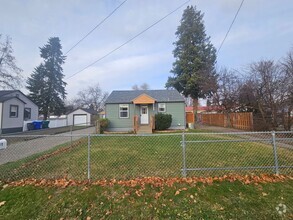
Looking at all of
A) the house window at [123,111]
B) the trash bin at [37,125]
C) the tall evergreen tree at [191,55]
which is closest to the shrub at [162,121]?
the house window at [123,111]

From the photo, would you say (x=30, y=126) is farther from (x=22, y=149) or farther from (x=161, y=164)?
(x=161, y=164)

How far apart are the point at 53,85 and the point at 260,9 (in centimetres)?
3469

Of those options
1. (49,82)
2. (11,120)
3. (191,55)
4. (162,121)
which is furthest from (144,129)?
(49,82)

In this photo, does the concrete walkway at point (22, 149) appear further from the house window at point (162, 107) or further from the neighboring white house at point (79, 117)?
the neighboring white house at point (79, 117)

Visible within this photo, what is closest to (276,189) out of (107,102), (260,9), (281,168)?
(281,168)

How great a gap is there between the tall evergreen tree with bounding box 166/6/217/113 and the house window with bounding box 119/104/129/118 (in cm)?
1256

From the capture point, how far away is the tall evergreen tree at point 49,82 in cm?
3275

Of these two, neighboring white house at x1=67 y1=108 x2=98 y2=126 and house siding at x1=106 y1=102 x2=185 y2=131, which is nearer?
house siding at x1=106 y1=102 x2=185 y2=131

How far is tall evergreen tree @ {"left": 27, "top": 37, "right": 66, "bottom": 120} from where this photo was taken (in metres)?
32.8

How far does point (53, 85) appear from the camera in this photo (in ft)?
112

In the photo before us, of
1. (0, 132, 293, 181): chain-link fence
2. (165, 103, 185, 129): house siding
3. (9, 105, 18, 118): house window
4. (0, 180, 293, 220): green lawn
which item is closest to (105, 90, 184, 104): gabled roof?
(165, 103, 185, 129): house siding

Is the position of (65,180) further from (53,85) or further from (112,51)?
(53,85)

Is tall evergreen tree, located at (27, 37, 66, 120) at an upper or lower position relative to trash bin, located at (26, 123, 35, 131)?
upper

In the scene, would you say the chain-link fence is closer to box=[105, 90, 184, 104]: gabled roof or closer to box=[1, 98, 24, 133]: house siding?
box=[105, 90, 184, 104]: gabled roof
